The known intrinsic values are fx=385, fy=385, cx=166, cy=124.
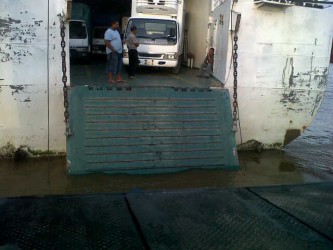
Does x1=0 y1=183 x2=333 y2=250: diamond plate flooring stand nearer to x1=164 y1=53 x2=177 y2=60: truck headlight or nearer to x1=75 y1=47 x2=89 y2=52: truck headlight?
x1=164 y1=53 x2=177 y2=60: truck headlight

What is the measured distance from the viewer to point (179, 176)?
313 inches

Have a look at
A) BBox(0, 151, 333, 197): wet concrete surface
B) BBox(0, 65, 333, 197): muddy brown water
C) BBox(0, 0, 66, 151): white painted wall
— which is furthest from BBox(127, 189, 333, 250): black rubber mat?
BBox(0, 0, 66, 151): white painted wall

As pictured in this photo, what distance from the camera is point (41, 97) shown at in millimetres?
8750

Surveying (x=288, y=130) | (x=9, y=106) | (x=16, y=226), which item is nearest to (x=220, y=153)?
(x=288, y=130)

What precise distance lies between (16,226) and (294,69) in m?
9.13

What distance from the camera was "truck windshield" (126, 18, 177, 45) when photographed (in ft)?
45.7

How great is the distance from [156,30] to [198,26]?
3.03 meters

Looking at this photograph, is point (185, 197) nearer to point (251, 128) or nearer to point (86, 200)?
point (86, 200)

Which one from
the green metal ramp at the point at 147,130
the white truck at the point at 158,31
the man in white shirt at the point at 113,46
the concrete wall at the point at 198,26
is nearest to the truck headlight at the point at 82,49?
the white truck at the point at 158,31

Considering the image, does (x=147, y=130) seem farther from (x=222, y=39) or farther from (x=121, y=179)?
(x=222, y=39)

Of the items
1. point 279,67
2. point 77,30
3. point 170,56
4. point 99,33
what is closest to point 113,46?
point 170,56

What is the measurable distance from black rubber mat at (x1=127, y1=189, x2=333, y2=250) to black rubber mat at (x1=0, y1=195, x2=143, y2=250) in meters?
0.15

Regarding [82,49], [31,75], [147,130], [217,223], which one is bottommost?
[147,130]

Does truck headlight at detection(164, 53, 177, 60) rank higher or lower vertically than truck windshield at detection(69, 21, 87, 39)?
lower
